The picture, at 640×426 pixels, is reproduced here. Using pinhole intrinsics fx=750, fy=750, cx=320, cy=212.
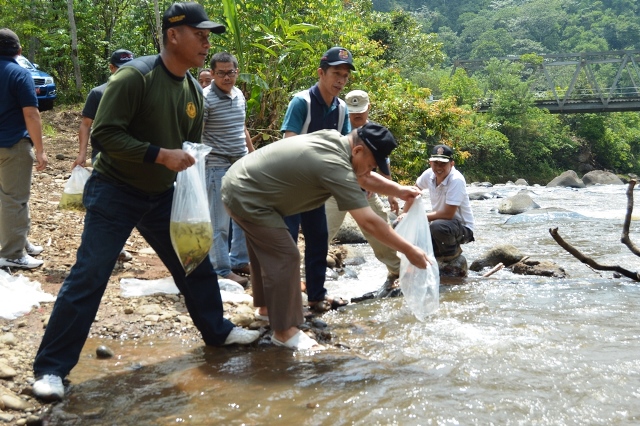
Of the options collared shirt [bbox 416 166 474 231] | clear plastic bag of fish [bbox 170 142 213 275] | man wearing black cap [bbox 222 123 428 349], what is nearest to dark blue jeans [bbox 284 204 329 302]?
man wearing black cap [bbox 222 123 428 349]

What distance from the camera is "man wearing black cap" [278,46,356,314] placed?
17.4ft

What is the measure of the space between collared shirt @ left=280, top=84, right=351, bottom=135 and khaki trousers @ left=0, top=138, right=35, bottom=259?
6.92 feet

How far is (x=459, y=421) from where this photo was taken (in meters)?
3.38

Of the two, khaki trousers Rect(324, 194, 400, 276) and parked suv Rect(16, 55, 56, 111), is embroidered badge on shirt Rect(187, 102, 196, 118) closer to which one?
khaki trousers Rect(324, 194, 400, 276)

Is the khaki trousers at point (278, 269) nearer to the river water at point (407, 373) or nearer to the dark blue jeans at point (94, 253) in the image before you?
the river water at point (407, 373)

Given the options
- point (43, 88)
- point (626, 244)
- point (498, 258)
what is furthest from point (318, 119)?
point (43, 88)

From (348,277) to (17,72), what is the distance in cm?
355

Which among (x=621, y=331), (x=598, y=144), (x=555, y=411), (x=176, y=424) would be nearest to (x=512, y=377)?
(x=555, y=411)

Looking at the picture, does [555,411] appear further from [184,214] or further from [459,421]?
[184,214]

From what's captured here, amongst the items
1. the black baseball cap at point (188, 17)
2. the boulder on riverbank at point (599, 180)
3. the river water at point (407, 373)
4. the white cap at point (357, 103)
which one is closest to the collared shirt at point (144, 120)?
the black baseball cap at point (188, 17)

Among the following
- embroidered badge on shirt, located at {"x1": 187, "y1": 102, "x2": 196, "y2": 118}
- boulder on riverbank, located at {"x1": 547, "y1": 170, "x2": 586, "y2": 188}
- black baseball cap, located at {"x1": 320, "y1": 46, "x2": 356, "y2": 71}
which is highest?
black baseball cap, located at {"x1": 320, "y1": 46, "x2": 356, "y2": 71}

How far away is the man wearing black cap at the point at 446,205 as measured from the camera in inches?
261

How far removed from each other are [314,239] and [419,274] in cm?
110

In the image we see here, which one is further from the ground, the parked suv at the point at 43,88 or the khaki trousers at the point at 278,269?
the khaki trousers at the point at 278,269
